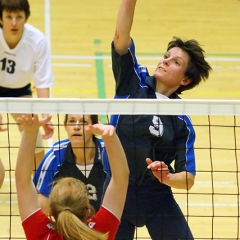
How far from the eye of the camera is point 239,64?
966 cm

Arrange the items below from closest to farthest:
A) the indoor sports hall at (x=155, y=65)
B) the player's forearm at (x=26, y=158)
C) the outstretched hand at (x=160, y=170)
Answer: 1. the player's forearm at (x=26, y=158)
2. the outstretched hand at (x=160, y=170)
3. the indoor sports hall at (x=155, y=65)

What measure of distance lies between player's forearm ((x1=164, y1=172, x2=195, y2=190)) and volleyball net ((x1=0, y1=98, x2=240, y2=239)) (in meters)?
0.17

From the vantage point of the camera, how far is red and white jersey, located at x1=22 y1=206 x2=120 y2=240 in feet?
9.93

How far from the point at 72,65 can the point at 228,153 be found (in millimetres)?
3074

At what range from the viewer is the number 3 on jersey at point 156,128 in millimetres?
4055

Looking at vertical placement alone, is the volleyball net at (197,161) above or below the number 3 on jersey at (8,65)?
below

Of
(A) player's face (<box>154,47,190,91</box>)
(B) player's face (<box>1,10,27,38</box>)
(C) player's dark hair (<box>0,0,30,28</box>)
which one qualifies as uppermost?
(C) player's dark hair (<box>0,0,30,28</box>)

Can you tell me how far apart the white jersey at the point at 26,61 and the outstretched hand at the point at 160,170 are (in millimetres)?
2502

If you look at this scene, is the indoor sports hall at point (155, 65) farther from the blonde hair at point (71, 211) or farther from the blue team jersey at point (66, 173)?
the blonde hair at point (71, 211)

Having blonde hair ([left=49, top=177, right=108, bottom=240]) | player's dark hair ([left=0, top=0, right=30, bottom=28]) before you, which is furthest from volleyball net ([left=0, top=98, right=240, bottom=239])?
player's dark hair ([left=0, top=0, right=30, bottom=28])

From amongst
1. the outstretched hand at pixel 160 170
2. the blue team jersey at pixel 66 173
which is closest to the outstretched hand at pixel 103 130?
the outstretched hand at pixel 160 170

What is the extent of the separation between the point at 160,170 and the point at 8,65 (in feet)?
9.17

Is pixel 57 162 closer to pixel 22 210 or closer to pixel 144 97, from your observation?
pixel 144 97

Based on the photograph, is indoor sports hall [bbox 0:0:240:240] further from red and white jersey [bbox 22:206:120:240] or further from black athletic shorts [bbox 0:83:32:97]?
red and white jersey [bbox 22:206:120:240]
